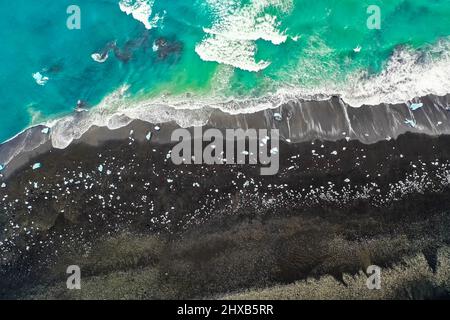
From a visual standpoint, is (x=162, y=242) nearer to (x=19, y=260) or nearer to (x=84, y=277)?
(x=84, y=277)

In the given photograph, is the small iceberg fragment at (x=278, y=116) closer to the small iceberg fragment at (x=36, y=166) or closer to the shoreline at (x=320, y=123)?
the shoreline at (x=320, y=123)

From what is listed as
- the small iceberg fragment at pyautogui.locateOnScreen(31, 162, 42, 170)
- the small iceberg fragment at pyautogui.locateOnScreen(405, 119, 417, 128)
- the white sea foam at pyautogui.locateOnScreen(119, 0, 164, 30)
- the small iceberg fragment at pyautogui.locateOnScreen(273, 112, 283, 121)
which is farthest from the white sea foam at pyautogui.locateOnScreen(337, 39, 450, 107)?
the small iceberg fragment at pyautogui.locateOnScreen(31, 162, 42, 170)

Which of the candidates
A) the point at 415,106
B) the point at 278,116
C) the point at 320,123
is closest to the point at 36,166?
the point at 278,116

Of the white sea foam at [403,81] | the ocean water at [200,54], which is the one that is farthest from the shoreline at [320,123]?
the ocean water at [200,54]

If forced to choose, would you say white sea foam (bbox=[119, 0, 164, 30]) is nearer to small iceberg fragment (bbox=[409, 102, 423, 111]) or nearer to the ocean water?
the ocean water

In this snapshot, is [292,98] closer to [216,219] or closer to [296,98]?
[296,98]
